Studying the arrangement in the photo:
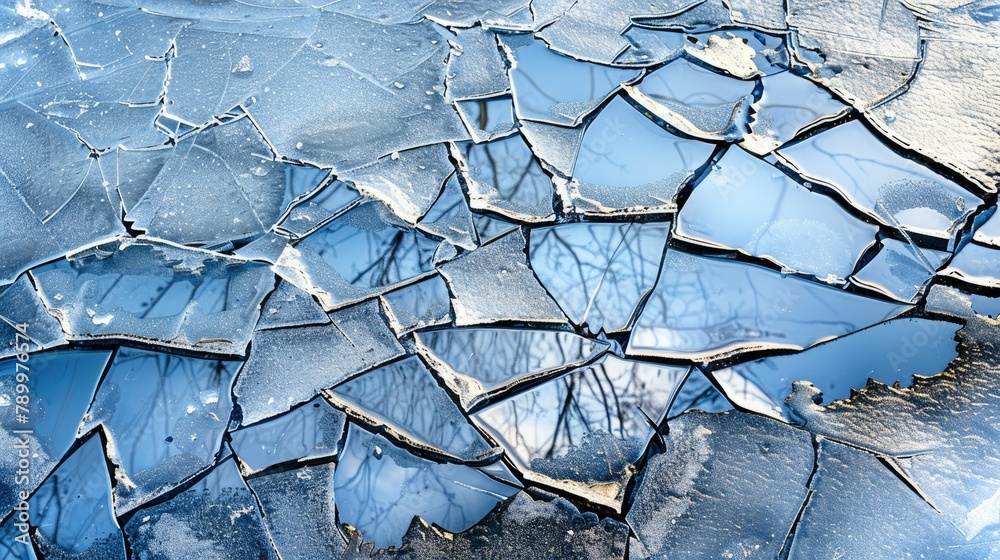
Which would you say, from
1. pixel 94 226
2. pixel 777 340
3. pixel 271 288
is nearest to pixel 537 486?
pixel 777 340

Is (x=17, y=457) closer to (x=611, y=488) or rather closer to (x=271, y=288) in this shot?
(x=271, y=288)

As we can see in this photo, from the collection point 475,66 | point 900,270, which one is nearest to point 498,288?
point 475,66

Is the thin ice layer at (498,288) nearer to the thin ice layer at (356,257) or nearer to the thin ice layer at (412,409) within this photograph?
the thin ice layer at (356,257)

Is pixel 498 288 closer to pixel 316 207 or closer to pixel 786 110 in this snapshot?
pixel 316 207

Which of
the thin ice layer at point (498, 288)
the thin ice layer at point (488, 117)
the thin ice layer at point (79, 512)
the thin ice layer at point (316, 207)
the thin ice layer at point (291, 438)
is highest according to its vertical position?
the thin ice layer at point (488, 117)

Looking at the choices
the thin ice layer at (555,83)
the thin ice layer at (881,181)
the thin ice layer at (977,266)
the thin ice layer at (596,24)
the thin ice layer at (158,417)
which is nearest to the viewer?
the thin ice layer at (158,417)

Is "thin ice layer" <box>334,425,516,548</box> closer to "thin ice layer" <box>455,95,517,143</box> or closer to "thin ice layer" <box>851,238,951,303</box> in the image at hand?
"thin ice layer" <box>455,95,517,143</box>

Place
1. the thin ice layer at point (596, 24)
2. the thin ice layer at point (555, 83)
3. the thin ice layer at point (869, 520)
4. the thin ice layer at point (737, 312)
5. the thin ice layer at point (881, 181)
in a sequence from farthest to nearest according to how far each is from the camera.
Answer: the thin ice layer at point (596, 24) → the thin ice layer at point (555, 83) → the thin ice layer at point (881, 181) → the thin ice layer at point (737, 312) → the thin ice layer at point (869, 520)

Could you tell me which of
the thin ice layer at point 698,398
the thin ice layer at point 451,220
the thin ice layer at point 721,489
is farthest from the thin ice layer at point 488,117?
the thin ice layer at point 721,489
